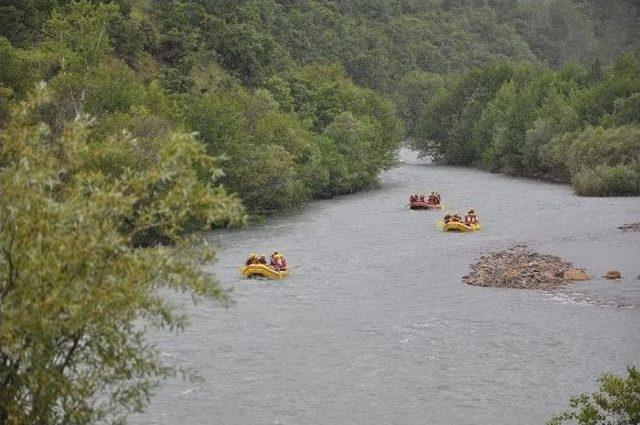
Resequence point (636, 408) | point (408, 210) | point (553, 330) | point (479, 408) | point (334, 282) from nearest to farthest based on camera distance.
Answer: point (636, 408) → point (479, 408) → point (553, 330) → point (334, 282) → point (408, 210)

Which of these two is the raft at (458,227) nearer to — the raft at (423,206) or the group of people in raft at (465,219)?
the group of people in raft at (465,219)

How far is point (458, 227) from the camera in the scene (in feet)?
204

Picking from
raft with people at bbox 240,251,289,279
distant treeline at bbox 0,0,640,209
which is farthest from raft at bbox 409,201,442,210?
raft with people at bbox 240,251,289,279

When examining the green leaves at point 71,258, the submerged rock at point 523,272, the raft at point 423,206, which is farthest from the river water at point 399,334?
the raft at point 423,206

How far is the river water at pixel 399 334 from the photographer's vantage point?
27031 millimetres

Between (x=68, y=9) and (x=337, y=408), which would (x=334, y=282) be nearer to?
(x=337, y=408)

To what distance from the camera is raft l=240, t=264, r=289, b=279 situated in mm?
45812

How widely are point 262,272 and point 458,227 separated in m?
21.0

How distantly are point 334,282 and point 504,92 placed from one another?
8299cm

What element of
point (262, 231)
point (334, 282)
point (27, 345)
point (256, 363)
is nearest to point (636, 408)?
point (27, 345)

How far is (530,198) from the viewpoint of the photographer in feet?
266

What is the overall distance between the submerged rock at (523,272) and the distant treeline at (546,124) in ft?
114

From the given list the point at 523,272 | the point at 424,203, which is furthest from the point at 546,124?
the point at 523,272

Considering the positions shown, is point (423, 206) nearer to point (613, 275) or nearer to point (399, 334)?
point (613, 275)
